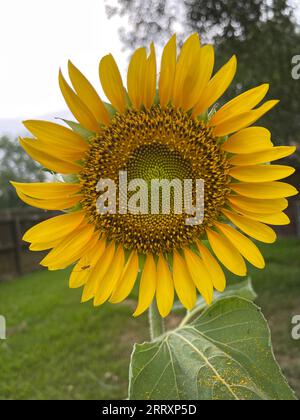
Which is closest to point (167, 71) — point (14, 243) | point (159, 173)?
point (159, 173)

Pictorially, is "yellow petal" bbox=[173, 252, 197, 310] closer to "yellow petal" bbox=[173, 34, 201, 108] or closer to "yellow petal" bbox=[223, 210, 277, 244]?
"yellow petal" bbox=[223, 210, 277, 244]

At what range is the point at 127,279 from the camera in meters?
0.62

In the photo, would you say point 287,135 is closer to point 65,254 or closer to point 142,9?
point 142,9

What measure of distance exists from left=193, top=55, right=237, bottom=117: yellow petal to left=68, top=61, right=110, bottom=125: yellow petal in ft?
0.36

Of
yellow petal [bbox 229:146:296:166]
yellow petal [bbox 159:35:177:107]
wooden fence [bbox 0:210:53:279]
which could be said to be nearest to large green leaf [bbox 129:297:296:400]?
yellow petal [bbox 229:146:296:166]

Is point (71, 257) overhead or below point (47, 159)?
below

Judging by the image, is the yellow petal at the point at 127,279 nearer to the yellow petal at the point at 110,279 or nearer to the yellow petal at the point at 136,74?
the yellow petal at the point at 110,279

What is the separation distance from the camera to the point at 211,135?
1.97 ft

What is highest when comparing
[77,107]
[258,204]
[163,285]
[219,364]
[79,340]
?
[77,107]

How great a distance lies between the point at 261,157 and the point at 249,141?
0.02 meters

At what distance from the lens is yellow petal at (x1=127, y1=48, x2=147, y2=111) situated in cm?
51

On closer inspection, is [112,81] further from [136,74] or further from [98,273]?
[98,273]

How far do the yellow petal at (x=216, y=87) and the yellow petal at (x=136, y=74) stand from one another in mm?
71
